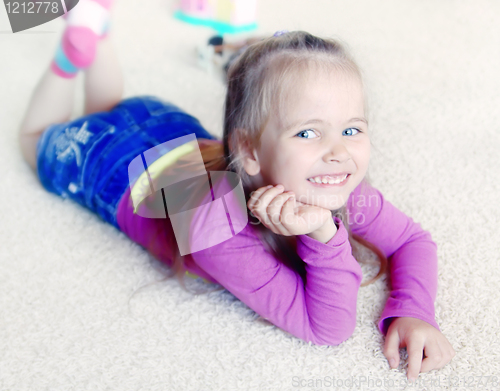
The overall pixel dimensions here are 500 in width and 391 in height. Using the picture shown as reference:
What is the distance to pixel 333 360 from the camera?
0.65 metres

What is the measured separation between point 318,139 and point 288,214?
0.11 metres

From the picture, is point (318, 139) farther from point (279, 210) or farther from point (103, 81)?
point (103, 81)

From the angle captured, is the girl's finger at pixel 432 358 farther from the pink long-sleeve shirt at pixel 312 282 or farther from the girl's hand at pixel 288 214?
the girl's hand at pixel 288 214

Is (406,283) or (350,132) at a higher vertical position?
(350,132)

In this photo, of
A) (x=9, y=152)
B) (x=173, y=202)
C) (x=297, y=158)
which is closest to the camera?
(x=297, y=158)

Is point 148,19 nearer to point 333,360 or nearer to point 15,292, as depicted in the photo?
point 15,292

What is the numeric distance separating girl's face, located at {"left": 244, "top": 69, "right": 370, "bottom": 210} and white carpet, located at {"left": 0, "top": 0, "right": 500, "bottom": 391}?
0.14m

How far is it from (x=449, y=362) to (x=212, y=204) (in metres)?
0.39

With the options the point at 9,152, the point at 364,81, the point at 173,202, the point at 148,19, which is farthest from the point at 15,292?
the point at 148,19

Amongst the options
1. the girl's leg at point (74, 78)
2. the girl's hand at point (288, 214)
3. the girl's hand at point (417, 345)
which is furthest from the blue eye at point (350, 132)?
the girl's leg at point (74, 78)

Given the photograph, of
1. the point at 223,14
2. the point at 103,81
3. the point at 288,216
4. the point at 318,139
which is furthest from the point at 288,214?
the point at 223,14

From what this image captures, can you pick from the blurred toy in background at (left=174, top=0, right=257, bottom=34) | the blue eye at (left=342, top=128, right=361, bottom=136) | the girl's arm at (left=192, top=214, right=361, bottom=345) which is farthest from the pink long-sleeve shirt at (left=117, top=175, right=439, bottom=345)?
the blurred toy in background at (left=174, top=0, right=257, bottom=34)

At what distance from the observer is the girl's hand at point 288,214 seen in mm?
599

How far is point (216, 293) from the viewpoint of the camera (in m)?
0.75
